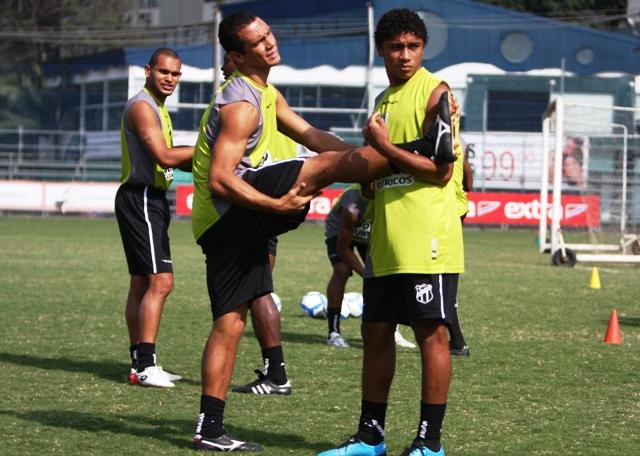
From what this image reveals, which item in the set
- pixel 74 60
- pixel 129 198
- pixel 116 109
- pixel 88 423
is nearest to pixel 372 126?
pixel 88 423

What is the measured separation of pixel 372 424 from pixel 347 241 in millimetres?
4517

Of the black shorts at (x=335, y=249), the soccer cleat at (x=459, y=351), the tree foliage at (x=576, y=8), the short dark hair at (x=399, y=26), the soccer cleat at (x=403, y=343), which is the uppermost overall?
the tree foliage at (x=576, y=8)

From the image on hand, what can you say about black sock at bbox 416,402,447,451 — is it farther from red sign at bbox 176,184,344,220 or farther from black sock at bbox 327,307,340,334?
red sign at bbox 176,184,344,220

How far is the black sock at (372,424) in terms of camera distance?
5.97 metres

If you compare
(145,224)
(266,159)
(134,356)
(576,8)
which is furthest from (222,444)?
(576,8)

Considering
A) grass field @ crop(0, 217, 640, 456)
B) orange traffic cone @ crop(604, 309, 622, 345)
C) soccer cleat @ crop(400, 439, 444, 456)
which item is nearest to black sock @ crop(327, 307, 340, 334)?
grass field @ crop(0, 217, 640, 456)

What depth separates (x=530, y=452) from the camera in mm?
6219

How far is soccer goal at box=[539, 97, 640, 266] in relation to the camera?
2191 centimetres

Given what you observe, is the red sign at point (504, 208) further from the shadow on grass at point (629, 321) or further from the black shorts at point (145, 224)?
the black shorts at point (145, 224)

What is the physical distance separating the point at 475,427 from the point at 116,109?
3944 centimetres

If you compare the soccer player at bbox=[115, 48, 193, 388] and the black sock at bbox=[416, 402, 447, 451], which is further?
the soccer player at bbox=[115, 48, 193, 388]

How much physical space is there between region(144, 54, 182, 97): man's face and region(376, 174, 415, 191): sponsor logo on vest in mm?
3164

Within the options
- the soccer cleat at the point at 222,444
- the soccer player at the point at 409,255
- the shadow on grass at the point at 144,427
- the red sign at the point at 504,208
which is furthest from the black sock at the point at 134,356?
the red sign at the point at 504,208

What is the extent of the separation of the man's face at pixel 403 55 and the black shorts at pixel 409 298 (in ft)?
3.11
